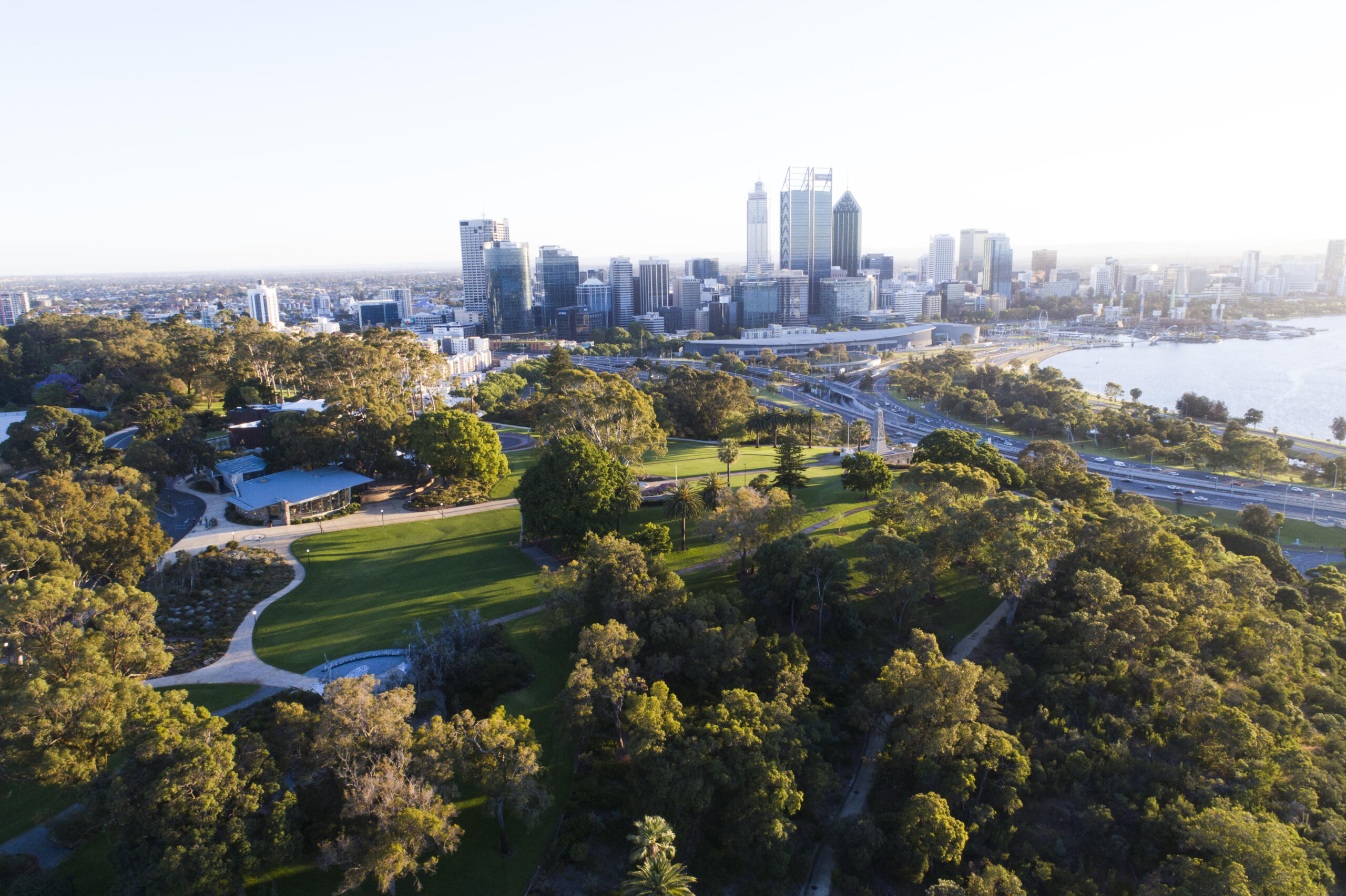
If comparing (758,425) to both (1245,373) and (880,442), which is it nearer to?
(880,442)

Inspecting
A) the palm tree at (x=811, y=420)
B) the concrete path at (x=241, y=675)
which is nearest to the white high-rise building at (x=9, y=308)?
the palm tree at (x=811, y=420)

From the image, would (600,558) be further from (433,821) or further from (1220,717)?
(1220,717)

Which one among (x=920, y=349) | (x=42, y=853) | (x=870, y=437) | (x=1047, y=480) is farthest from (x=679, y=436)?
(x=920, y=349)

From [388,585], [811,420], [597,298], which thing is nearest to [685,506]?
[388,585]

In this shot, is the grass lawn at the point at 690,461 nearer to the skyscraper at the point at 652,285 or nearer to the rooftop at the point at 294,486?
the rooftop at the point at 294,486

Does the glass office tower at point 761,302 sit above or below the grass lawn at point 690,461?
above

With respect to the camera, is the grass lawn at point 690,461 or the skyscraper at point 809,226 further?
the skyscraper at point 809,226

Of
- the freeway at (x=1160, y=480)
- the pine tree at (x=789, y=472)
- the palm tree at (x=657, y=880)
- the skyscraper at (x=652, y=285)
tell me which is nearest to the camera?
the palm tree at (x=657, y=880)
